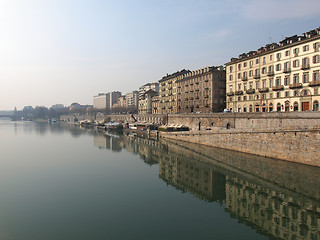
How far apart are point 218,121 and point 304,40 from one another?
22993mm

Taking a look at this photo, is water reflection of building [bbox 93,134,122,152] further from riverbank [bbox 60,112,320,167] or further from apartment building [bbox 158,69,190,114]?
apartment building [bbox 158,69,190,114]

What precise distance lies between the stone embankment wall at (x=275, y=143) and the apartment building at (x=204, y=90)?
22549 millimetres

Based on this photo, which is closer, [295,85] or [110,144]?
[295,85]

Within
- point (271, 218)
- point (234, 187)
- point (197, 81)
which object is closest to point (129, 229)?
point (271, 218)

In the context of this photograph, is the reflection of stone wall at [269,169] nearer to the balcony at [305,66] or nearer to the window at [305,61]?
the balcony at [305,66]

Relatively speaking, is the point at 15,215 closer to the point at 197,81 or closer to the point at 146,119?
the point at 197,81

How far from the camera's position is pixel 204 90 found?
71.9 metres

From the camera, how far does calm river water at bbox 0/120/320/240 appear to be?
15.6 meters

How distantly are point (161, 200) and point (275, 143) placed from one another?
21.6 m

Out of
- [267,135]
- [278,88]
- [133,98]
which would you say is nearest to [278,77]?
[278,88]

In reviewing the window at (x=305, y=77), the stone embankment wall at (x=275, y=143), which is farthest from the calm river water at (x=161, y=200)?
the window at (x=305, y=77)

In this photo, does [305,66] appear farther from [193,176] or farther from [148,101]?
[148,101]

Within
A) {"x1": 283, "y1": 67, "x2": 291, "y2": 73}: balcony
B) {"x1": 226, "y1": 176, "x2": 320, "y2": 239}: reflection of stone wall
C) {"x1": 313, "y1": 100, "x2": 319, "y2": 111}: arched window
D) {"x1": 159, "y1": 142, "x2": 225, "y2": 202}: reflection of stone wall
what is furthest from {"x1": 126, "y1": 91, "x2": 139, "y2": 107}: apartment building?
{"x1": 226, "y1": 176, "x2": 320, "y2": 239}: reflection of stone wall

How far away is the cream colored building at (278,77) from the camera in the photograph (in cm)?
4106
